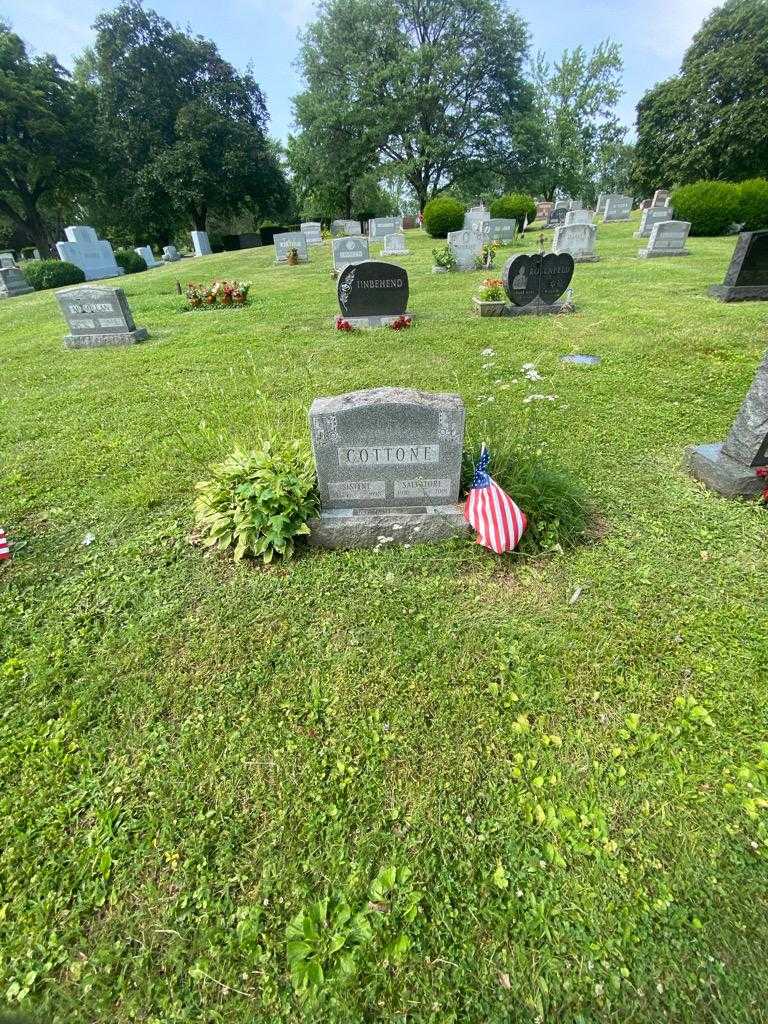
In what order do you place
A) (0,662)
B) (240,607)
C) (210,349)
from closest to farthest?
(0,662) < (240,607) < (210,349)

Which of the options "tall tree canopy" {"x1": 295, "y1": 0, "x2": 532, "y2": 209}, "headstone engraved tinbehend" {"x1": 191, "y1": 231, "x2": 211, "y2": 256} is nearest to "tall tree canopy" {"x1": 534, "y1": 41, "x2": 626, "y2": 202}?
"tall tree canopy" {"x1": 295, "y1": 0, "x2": 532, "y2": 209}

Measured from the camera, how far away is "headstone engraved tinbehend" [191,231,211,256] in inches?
1150

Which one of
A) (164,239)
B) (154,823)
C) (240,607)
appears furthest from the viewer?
(164,239)

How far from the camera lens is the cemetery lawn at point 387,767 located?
5.25 ft

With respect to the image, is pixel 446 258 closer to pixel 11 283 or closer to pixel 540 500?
pixel 540 500

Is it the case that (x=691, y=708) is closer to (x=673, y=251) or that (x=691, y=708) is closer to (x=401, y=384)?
(x=401, y=384)

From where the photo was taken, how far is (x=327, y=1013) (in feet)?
5.00

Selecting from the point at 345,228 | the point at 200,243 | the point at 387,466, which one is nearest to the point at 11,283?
the point at 200,243

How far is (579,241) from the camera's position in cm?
1535

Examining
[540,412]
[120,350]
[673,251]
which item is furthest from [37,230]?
[540,412]

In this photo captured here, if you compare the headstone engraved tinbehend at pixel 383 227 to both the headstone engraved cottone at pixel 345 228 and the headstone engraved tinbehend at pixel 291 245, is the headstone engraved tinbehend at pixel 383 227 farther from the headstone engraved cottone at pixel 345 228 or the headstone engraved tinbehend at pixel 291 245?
the headstone engraved cottone at pixel 345 228

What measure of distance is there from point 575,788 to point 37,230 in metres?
45.5

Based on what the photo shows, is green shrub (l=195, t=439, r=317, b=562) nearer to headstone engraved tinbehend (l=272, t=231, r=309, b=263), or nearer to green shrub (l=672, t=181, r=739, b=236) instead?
headstone engraved tinbehend (l=272, t=231, r=309, b=263)

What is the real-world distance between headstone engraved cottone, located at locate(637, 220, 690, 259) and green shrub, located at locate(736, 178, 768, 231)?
433cm
